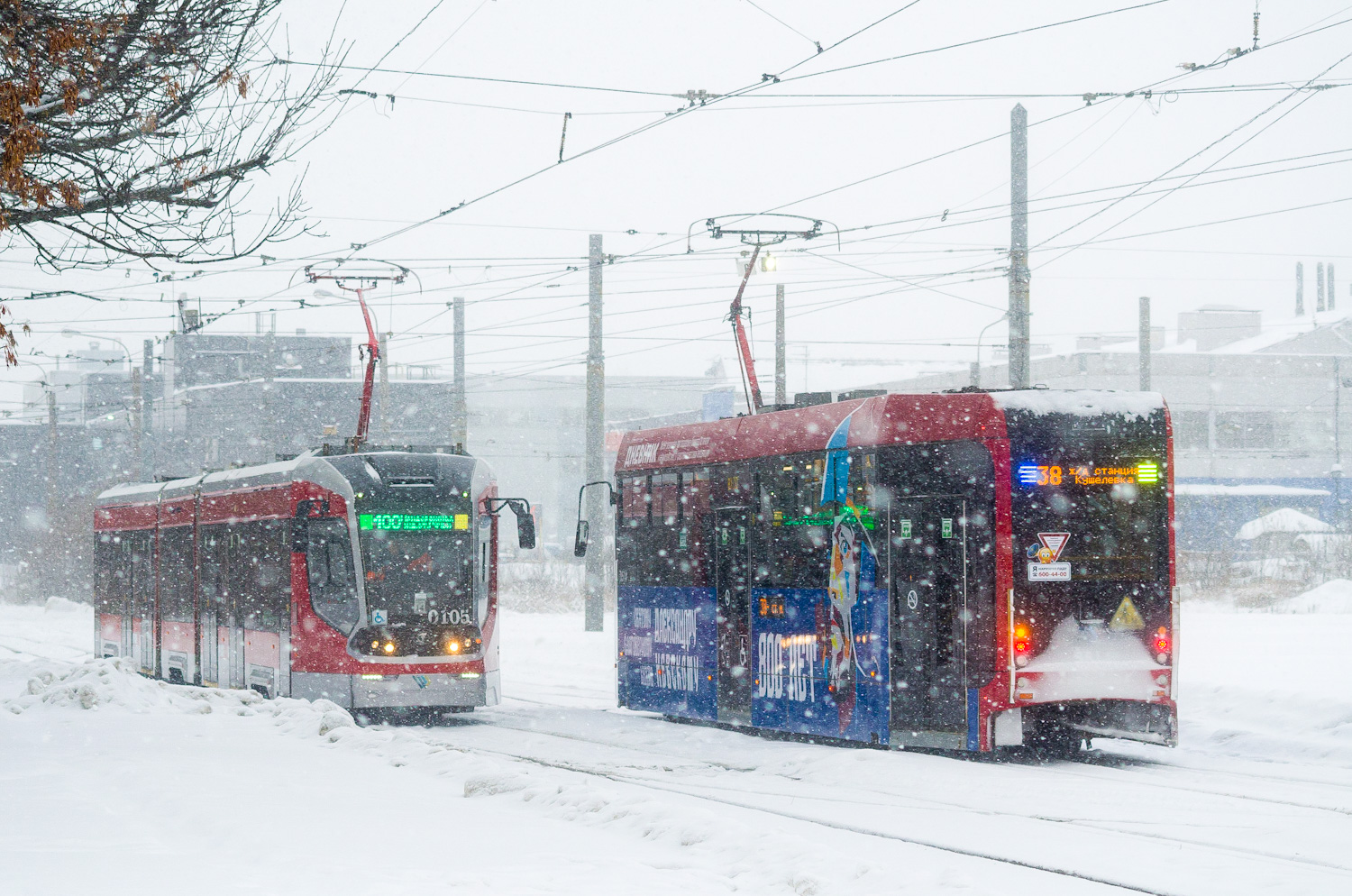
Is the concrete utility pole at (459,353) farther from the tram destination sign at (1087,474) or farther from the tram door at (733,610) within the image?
the tram destination sign at (1087,474)

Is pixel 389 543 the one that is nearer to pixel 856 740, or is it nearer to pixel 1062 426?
pixel 856 740

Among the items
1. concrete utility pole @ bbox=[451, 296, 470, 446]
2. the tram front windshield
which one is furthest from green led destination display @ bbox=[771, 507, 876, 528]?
concrete utility pole @ bbox=[451, 296, 470, 446]

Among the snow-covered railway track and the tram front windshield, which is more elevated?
the tram front windshield

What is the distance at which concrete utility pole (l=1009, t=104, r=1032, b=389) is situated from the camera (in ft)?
61.3

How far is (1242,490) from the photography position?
65.4m

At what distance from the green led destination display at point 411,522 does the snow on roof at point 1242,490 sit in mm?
49634

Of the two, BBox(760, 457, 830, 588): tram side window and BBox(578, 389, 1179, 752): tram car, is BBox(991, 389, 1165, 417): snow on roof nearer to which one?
BBox(578, 389, 1179, 752): tram car

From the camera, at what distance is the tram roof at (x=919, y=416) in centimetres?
1348

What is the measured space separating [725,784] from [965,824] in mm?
2781

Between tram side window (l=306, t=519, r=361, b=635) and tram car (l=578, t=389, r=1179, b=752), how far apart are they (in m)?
5.19

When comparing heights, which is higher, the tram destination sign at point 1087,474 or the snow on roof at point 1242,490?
the tram destination sign at point 1087,474

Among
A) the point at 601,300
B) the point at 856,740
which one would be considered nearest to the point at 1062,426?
the point at 856,740

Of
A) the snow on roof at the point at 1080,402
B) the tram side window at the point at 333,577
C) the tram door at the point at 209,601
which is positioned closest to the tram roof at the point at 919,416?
the snow on roof at the point at 1080,402

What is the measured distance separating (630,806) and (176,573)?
1500 centimetres
